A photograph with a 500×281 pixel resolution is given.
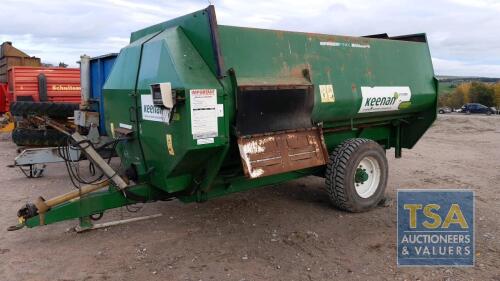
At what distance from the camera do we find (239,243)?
432cm

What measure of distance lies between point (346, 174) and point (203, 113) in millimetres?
2060

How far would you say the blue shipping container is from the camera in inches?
281

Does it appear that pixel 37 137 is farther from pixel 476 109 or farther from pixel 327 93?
pixel 476 109

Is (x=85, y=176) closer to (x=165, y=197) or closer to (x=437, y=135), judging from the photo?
(x=165, y=197)

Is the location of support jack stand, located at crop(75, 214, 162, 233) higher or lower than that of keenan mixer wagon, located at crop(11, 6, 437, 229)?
lower

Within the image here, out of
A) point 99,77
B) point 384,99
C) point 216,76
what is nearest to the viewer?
point 216,76

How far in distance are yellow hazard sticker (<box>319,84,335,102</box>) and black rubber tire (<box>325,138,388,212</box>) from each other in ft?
2.12

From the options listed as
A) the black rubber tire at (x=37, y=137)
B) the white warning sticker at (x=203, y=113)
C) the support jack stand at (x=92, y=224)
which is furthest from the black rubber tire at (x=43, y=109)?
the white warning sticker at (x=203, y=113)

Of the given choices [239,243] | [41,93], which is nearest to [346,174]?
[239,243]

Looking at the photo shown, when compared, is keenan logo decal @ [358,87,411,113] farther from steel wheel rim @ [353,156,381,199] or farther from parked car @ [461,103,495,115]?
parked car @ [461,103,495,115]

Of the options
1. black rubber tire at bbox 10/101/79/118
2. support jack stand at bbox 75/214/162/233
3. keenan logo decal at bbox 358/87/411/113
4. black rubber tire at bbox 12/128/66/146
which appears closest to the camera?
support jack stand at bbox 75/214/162/233

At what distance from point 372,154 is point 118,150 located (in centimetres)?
291

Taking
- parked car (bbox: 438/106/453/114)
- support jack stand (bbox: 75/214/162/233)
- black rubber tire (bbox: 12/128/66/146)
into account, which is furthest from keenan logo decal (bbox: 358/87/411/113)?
parked car (bbox: 438/106/453/114)

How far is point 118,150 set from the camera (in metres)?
4.76
